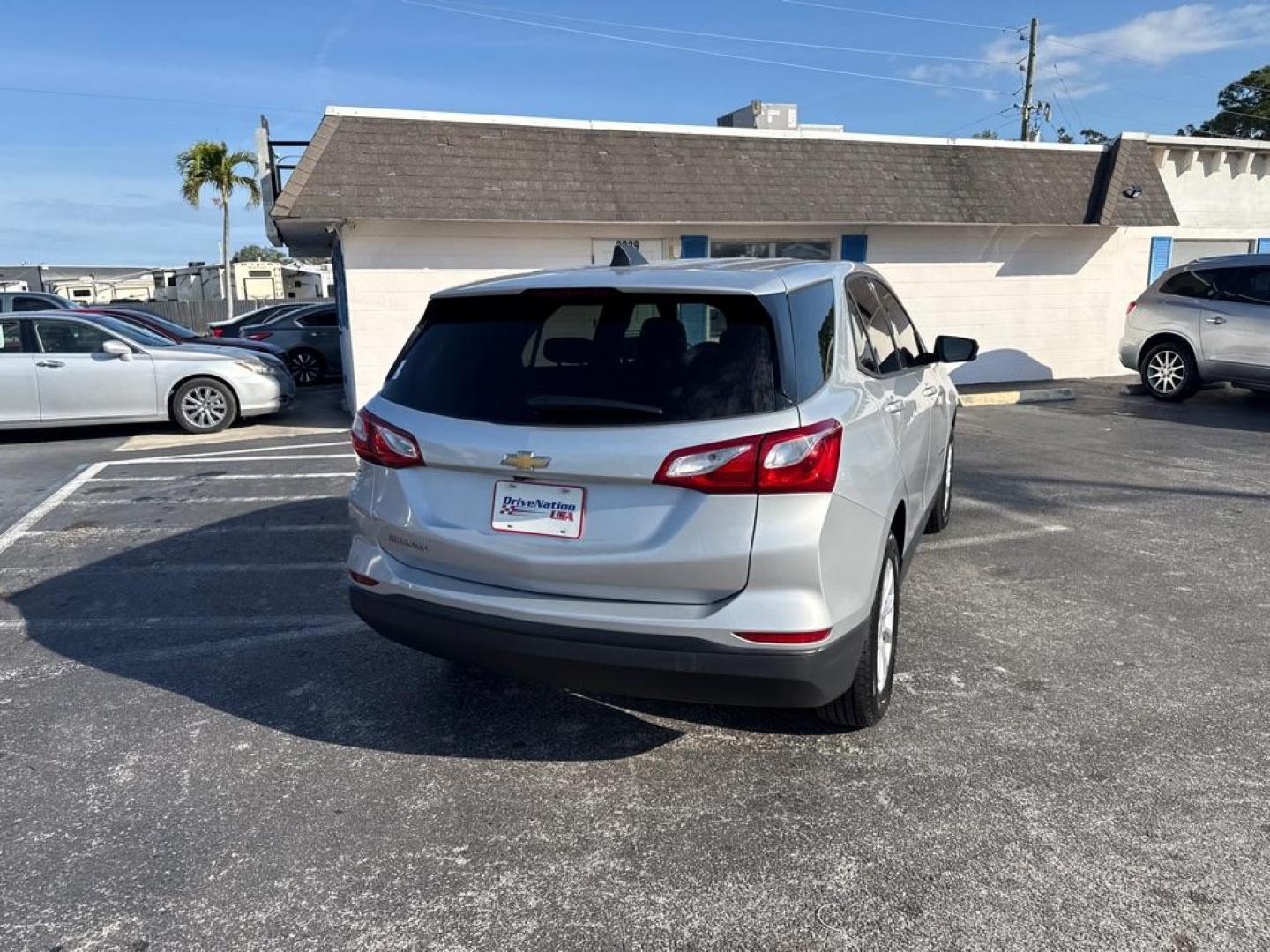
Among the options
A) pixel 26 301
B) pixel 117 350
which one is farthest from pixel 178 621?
pixel 26 301

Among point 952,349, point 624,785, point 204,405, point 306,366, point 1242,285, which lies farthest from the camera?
point 306,366

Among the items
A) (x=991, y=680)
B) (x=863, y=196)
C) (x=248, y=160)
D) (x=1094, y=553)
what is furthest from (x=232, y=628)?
(x=248, y=160)

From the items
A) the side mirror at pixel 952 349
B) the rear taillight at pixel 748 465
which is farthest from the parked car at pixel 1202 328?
the rear taillight at pixel 748 465

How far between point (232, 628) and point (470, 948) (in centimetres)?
292

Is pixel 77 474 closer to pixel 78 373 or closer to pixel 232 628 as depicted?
pixel 78 373

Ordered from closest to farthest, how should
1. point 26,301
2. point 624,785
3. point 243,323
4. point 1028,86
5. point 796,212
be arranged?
point 624,785 < point 796,212 < point 26,301 < point 243,323 < point 1028,86

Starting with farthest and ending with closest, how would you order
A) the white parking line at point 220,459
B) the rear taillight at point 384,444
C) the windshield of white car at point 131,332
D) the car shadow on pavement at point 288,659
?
the windshield of white car at point 131,332 < the white parking line at point 220,459 < the car shadow on pavement at point 288,659 < the rear taillight at point 384,444

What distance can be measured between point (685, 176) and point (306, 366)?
29.4 feet

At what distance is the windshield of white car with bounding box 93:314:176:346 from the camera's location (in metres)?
11.3

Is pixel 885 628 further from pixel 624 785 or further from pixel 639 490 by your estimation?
pixel 639 490

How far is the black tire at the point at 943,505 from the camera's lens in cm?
615

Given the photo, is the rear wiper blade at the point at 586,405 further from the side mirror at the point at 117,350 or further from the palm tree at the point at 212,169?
the palm tree at the point at 212,169

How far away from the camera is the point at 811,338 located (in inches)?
127

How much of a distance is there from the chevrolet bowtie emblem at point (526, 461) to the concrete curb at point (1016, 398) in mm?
11088
